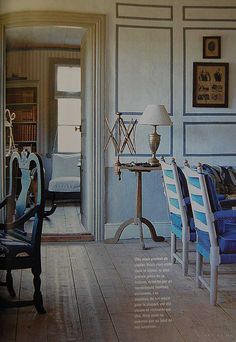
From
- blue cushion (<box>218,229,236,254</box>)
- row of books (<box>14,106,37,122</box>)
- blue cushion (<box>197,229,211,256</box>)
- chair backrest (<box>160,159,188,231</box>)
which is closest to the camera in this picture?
blue cushion (<box>218,229,236,254</box>)

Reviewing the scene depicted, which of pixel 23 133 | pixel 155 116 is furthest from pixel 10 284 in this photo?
pixel 155 116

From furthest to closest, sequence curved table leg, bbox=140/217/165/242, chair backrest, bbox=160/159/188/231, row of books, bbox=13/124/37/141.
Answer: curved table leg, bbox=140/217/165/242 → chair backrest, bbox=160/159/188/231 → row of books, bbox=13/124/37/141

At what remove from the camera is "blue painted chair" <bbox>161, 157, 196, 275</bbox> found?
2.13 meters

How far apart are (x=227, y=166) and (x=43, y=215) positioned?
1.63 metres

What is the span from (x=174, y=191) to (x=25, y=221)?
824 millimetres

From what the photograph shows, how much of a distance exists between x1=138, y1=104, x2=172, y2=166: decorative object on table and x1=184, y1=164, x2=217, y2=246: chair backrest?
88 cm

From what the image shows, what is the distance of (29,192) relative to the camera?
164 cm

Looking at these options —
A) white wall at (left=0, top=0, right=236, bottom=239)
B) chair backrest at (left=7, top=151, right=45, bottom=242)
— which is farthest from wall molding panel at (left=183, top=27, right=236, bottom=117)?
chair backrest at (left=7, top=151, right=45, bottom=242)

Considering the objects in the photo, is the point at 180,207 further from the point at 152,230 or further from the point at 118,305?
the point at 152,230

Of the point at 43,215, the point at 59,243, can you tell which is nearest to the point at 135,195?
the point at 59,243

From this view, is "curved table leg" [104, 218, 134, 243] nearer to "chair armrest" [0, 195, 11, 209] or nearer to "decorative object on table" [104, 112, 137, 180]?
"decorative object on table" [104, 112, 137, 180]

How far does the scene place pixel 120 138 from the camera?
9.63 ft

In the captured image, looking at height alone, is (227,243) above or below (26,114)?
below

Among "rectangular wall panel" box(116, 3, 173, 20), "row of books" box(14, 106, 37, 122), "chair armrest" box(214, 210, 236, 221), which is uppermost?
"rectangular wall panel" box(116, 3, 173, 20)
